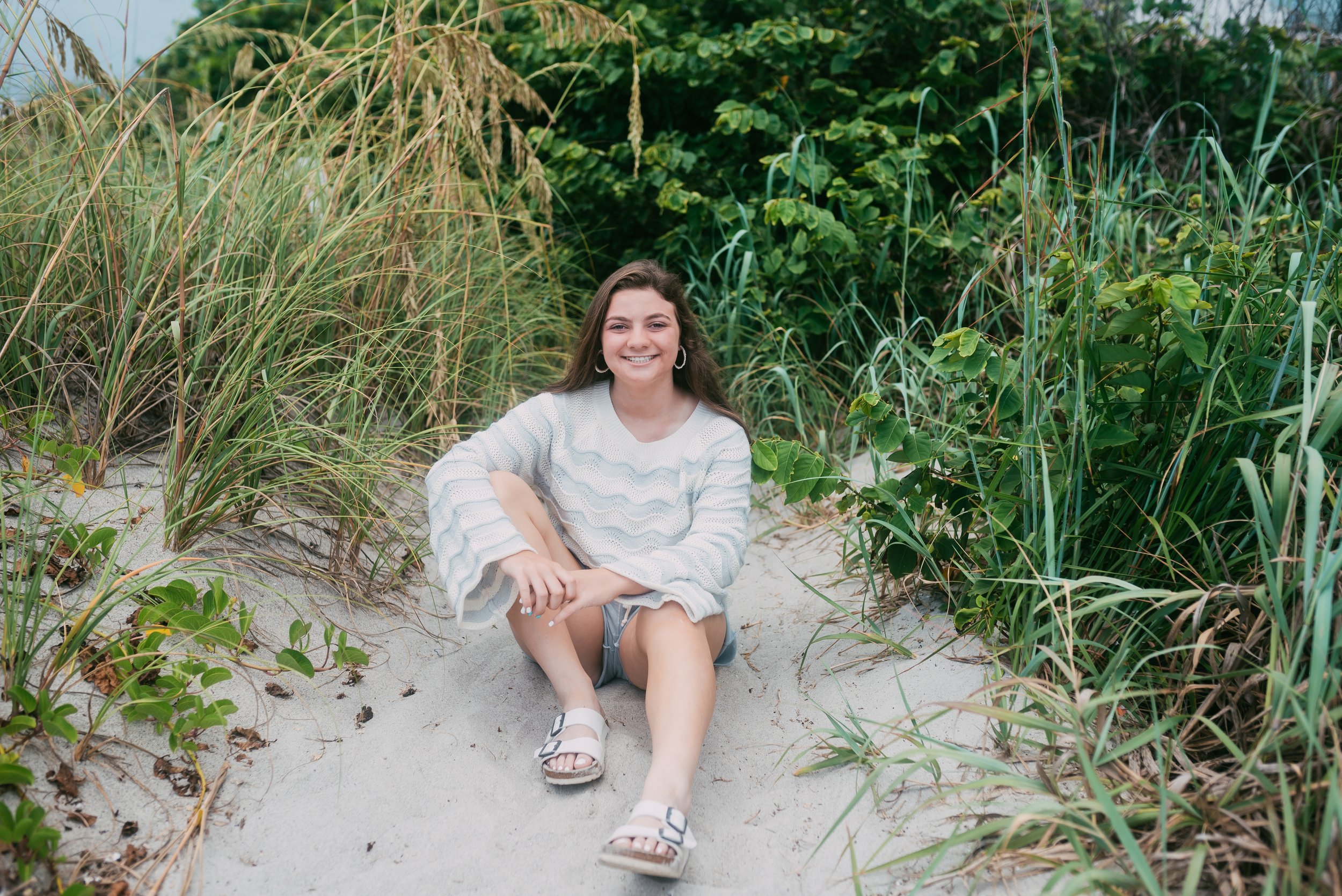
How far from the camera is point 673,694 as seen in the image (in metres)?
1.74

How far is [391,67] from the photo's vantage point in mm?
2965

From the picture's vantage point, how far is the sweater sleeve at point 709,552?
6.14 feet

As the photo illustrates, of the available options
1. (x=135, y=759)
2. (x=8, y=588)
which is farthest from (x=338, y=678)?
(x=8, y=588)

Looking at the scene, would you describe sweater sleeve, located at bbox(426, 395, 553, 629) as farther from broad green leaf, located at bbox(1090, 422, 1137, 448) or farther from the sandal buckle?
broad green leaf, located at bbox(1090, 422, 1137, 448)

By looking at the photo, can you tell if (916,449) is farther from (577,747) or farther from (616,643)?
(577,747)

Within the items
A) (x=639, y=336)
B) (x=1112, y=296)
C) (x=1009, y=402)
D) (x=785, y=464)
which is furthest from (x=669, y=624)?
(x=1112, y=296)

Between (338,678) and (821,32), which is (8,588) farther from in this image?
(821,32)

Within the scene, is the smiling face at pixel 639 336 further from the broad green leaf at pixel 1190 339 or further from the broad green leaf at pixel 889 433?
the broad green leaf at pixel 1190 339

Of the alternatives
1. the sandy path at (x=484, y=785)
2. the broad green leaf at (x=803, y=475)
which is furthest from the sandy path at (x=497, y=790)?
the broad green leaf at (x=803, y=475)

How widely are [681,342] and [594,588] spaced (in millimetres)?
750

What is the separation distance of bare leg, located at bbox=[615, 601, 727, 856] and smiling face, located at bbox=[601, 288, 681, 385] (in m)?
0.58

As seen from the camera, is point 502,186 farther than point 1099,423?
Yes

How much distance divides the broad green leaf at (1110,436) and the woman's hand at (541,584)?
1118 mm

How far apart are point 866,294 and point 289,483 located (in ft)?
7.93
